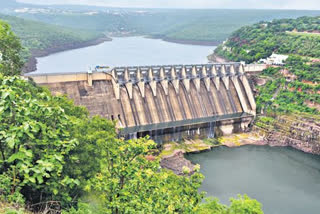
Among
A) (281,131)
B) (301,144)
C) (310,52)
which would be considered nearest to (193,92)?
(281,131)

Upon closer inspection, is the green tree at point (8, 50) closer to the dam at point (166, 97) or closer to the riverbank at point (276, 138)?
the dam at point (166, 97)

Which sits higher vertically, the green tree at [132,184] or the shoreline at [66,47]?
the green tree at [132,184]

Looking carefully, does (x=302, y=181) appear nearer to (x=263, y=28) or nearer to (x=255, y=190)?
(x=255, y=190)

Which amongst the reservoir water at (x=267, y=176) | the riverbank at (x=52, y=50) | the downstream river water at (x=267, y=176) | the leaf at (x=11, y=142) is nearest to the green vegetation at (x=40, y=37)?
the riverbank at (x=52, y=50)

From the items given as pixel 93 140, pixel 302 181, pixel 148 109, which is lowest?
pixel 302 181

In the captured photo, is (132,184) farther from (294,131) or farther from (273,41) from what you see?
(273,41)

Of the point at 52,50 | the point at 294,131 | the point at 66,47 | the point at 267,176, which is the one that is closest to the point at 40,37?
the point at 66,47
